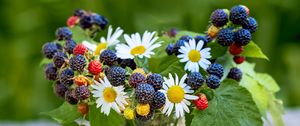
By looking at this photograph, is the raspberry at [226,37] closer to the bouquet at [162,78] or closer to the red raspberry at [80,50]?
the bouquet at [162,78]

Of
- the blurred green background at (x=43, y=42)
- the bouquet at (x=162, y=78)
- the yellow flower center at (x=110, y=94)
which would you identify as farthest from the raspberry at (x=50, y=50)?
the blurred green background at (x=43, y=42)

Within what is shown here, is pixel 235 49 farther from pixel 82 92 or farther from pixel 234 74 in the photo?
pixel 82 92

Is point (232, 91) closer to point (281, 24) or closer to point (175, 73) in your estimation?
point (175, 73)

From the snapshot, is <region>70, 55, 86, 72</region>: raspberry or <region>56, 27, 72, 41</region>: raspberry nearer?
<region>70, 55, 86, 72</region>: raspberry

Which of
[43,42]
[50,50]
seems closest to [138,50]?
[50,50]

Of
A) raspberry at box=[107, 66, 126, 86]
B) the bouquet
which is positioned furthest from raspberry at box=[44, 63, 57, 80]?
raspberry at box=[107, 66, 126, 86]

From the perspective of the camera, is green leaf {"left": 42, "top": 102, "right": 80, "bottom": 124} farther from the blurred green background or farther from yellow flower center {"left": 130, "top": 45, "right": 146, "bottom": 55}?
the blurred green background

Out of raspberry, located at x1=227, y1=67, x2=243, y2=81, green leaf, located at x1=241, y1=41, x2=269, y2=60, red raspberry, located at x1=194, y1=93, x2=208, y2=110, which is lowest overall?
red raspberry, located at x1=194, y1=93, x2=208, y2=110

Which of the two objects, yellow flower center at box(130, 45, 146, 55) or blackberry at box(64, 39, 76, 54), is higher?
blackberry at box(64, 39, 76, 54)
